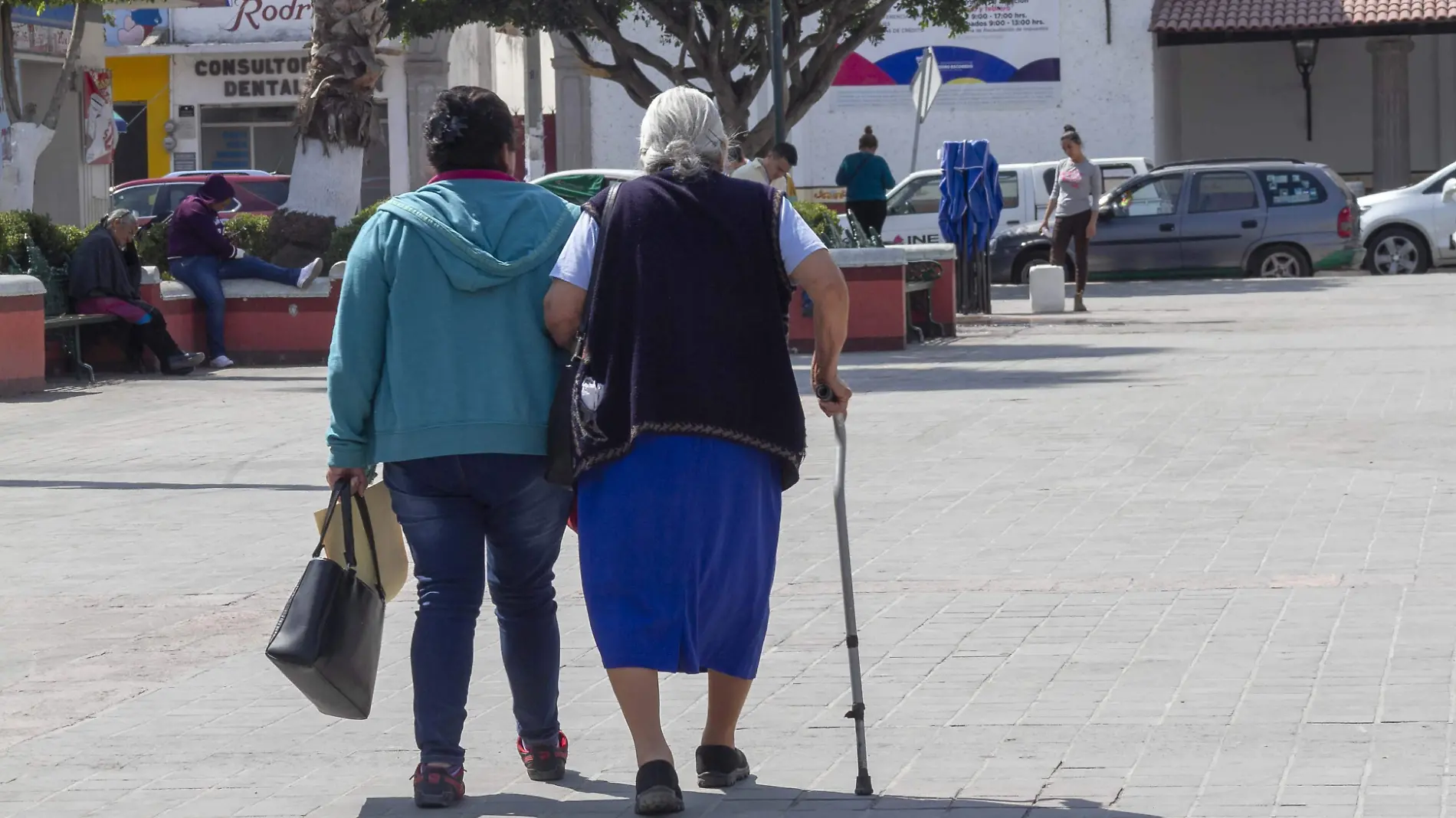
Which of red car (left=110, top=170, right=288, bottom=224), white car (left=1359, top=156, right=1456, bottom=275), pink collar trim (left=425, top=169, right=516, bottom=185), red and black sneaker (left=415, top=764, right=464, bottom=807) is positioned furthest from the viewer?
red car (left=110, top=170, right=288, bottom=224)

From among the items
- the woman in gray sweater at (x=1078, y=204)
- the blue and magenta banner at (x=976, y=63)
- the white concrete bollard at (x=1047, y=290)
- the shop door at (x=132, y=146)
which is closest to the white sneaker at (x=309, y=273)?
the white concrete bollard at (x=1047, y=290)

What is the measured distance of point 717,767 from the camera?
5055 mm

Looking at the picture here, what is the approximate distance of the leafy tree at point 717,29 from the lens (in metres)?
26.2

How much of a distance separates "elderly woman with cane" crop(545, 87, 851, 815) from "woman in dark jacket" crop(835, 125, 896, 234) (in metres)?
18.9

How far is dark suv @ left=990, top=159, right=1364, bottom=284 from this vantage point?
2600 cm

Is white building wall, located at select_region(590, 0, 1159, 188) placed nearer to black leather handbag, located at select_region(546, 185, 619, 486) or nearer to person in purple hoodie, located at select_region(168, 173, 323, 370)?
person in purple hoodie, located at select_region(168, 173, 323, 370)

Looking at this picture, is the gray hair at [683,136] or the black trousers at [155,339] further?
the black trousers at [155,339]

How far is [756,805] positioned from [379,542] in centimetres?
111

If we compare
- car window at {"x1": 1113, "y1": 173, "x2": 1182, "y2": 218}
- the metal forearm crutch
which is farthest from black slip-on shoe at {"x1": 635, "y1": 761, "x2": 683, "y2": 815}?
car window at {"x1": 1113, "y1": 173, "x2": 1182, "y2": 218}

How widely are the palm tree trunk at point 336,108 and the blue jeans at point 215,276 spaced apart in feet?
4.87

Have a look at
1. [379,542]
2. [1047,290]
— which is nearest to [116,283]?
[1047,290]

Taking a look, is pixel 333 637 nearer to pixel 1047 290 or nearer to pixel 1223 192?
pixel 1047 290

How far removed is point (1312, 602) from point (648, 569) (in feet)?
9.66

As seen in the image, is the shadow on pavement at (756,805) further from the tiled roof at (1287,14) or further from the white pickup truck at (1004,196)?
the tiled roof at (1287,14)
